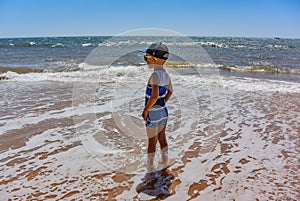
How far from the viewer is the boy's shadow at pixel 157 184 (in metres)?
3.63

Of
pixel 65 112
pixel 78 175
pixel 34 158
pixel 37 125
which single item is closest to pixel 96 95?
pixel 65 112

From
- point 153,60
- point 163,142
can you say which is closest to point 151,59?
point 153,60

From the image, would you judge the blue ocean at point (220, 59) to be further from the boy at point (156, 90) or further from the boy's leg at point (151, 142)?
the boy's leg at point (151, 142)

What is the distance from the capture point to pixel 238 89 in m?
11.9

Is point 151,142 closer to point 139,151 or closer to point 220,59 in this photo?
point 139,151

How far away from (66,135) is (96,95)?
4270 mm

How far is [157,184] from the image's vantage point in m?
3.85

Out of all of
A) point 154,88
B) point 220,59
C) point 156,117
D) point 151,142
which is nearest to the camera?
point 154,88

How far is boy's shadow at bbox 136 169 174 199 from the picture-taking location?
3629mm

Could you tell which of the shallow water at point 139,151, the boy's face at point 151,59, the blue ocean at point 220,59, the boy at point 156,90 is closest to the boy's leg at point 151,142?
the boy at point 156,90

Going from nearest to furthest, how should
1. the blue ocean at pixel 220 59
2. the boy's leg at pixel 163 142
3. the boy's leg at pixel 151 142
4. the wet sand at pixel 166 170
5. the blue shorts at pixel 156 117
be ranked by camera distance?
1. the wet sand at pixel 166 170
2. the blue shorts at pixel 156 117
3. the boy's leg at pixel 151 142
4. the boy's leg at pixel 163 142
5. the blue ocean at pixel 220 59

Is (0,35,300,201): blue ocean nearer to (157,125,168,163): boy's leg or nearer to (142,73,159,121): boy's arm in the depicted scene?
(157,125,168,163): boy's leg

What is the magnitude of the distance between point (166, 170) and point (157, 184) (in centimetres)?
46

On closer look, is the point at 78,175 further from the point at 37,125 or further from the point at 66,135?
the point at 37,125
